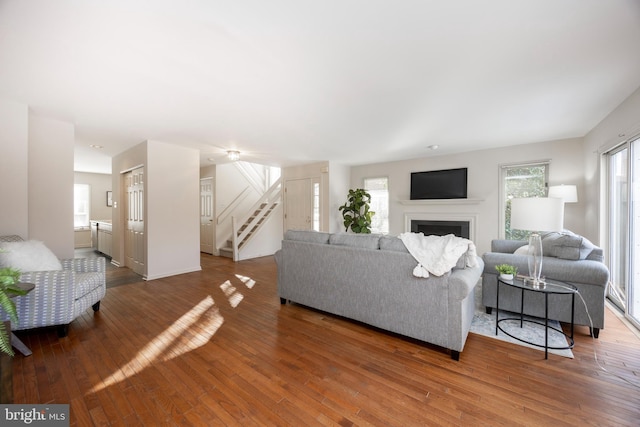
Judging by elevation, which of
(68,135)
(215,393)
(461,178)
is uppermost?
(68,135)

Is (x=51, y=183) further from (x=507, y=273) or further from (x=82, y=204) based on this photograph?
(x=82, y=204)

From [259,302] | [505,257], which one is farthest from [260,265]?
[505,257]

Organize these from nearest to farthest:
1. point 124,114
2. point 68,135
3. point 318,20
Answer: point 318,20, point 124,114, point 68,135

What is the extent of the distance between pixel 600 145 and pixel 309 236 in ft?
13.5

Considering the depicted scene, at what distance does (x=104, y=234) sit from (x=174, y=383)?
21.3 ft

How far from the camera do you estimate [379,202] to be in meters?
6.53

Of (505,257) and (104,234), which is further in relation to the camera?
(104,234)

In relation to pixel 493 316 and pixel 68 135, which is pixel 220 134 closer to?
pixel 68 135

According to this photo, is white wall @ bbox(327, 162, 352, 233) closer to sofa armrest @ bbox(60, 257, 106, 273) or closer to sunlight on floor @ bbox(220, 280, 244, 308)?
sunlight on floor @ bbox(220, 280, 244, 308)

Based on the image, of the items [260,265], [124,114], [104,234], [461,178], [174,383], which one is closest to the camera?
[174,383]

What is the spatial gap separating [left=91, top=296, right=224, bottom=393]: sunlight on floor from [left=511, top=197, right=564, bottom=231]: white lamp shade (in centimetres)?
317

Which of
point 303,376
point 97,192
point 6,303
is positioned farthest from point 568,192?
point 97,192

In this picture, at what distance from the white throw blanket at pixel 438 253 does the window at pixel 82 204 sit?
10.1 m

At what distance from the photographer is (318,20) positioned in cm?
163
